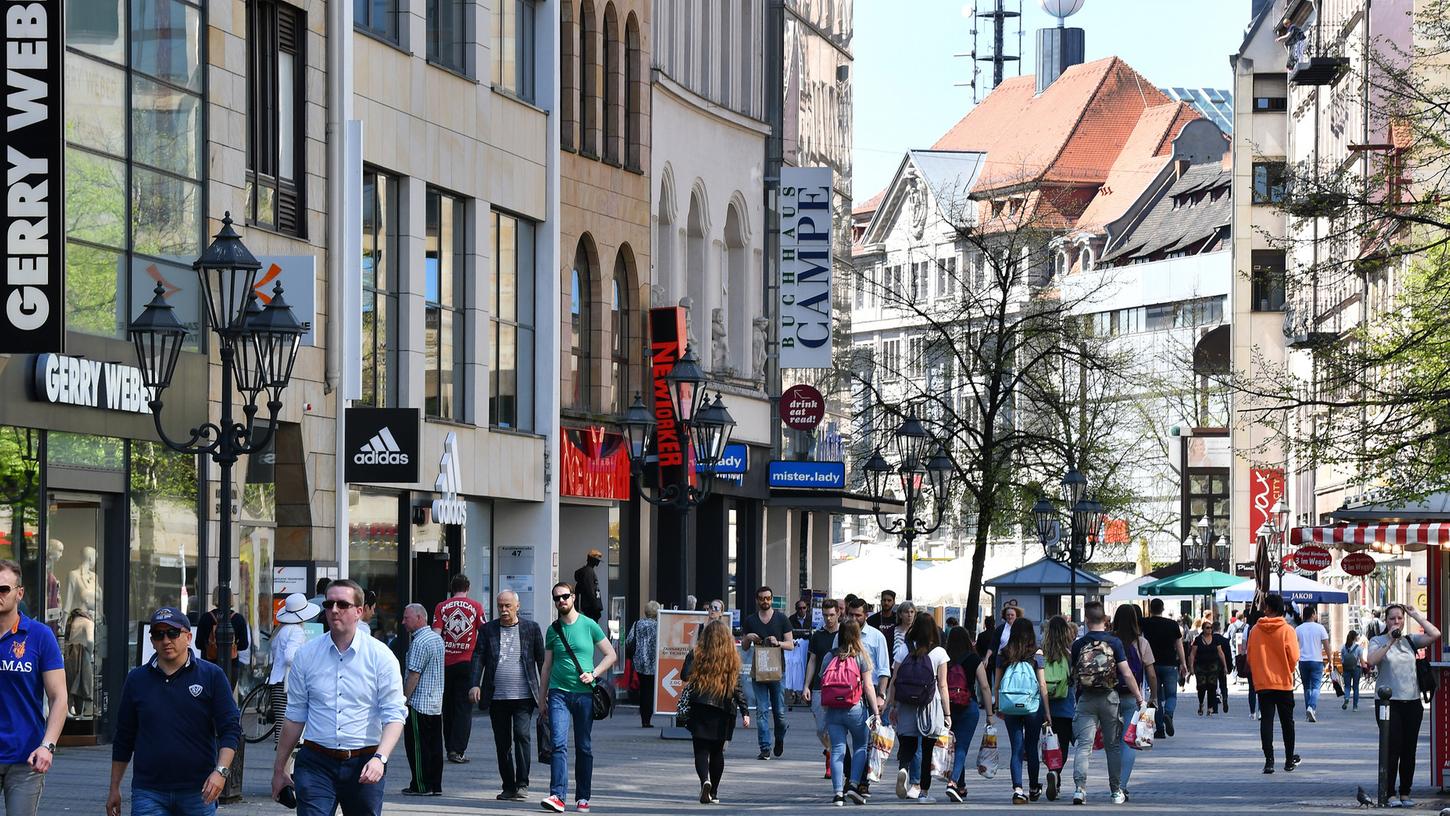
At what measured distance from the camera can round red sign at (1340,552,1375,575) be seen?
2009 inches

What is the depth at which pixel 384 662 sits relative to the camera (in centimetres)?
1327

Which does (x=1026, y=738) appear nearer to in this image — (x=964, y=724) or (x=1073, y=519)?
(x=964, y=724)

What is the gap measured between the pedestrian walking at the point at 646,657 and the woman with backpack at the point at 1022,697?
33.5ft

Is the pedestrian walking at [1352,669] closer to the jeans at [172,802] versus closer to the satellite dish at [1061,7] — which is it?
the jeans at [172,802]

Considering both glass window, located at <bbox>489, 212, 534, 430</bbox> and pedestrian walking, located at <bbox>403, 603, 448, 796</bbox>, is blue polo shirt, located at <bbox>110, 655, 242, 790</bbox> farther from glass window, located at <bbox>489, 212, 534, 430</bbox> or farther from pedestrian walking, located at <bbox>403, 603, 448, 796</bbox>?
glass window, located at <bbox>489, 212, 534, 430</bbox>

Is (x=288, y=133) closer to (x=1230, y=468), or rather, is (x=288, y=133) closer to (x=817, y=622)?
(x=817, y=622)

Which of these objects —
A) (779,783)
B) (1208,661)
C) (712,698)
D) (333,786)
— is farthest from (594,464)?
(333,786)

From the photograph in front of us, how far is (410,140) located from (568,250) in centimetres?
600

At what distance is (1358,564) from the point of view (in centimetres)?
5188

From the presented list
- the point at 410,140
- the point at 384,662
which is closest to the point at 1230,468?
the point at 410,140

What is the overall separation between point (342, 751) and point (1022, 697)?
10.2m

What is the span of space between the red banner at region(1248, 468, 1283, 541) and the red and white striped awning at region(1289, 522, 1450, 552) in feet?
188

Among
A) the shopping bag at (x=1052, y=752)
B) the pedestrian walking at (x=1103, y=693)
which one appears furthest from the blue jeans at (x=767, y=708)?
the pedestrian walking at (x=1103, y=693)

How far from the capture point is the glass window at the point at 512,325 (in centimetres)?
3891
